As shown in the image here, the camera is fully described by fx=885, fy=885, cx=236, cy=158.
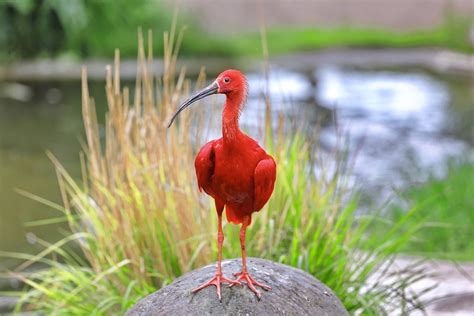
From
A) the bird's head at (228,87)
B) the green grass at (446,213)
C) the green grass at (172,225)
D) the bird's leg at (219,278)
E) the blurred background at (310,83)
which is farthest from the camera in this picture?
the blurred background at (310,83)

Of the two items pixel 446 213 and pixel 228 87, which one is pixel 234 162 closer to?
pixel 228 87

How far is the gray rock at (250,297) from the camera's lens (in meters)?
2.90

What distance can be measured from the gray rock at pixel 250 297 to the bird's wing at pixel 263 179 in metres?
0.35

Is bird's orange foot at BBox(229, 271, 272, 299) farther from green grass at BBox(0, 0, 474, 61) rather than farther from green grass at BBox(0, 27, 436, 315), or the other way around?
green grass at BBox(0, 0, 474, 61)

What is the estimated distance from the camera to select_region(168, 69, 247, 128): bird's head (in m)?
2.66

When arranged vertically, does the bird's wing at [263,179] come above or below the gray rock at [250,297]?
above

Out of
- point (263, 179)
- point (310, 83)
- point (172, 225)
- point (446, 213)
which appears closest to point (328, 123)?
point (310, 83)

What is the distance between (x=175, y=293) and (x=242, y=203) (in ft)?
1.45

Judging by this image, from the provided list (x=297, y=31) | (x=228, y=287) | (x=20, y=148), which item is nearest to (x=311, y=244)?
(x=228, y=287)

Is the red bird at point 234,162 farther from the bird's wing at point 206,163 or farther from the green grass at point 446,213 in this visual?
the green grass at point 446,213

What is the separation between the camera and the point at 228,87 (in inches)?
106

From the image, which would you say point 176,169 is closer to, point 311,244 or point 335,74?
point 311,244

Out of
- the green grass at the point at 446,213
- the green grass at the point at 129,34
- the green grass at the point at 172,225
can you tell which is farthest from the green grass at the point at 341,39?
the green grass at the point at 172,225

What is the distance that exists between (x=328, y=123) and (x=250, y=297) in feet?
29.1
